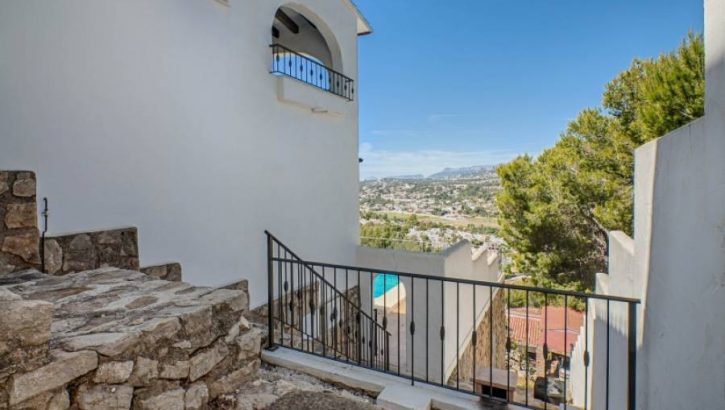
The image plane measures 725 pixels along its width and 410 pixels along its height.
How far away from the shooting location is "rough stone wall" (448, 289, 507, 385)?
23.7ft

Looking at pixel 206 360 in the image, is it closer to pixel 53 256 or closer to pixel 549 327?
pixel 53 256

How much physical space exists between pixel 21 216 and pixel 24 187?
0.68 ft

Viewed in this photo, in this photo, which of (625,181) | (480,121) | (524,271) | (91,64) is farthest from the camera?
(480,121)

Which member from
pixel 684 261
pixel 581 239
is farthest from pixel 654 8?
pixel 684 261

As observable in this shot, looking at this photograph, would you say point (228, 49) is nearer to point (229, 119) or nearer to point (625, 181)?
point (229, 119)

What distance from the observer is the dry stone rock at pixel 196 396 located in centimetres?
178

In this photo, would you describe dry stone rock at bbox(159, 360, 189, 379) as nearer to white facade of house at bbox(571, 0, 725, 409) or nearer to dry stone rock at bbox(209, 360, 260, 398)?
dry stone rock at bbox(209, 360, 260, 398)

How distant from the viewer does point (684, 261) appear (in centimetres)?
192

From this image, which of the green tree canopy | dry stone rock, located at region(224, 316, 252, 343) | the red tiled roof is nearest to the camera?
dry stone rock, located at region(224, 316, 252, 343)

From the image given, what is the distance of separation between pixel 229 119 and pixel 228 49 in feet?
2.67

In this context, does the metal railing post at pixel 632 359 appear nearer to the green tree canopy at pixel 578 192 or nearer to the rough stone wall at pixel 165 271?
the rough stone wall at pixel 165 271

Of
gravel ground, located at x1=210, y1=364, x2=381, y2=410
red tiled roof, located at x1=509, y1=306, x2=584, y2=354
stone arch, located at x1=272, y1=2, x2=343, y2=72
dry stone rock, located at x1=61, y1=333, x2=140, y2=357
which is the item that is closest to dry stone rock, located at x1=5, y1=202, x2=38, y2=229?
dry stone rock, located at x1=61, y1=333, x2=140, y2=357

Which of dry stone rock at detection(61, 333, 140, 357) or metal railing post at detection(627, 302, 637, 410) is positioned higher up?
dry stone rock at detection(61, 333, 140, 357)

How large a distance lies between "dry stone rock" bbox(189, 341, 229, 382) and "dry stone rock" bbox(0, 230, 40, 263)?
165 centimetres
